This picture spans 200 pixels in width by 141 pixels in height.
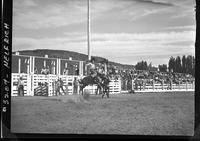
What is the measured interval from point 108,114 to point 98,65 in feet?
2.39

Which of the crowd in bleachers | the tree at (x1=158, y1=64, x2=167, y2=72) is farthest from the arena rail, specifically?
the tree at (x1=158, y1=64, x2=167, y2=72)

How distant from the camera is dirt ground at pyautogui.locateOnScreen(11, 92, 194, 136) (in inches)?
192

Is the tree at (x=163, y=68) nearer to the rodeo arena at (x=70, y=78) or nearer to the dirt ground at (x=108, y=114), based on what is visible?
the rodeo arena at (x=70, y=78)

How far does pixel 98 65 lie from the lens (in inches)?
200

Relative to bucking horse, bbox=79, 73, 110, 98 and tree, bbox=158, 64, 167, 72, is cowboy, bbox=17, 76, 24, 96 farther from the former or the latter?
tree, bbox=158, 64, 167, 72

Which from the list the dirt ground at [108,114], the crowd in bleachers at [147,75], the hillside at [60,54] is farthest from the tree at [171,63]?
the hillside at [60,54]

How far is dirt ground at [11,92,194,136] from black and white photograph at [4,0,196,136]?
1 cm

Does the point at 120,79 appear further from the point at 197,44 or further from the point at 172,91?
the point at 197,44

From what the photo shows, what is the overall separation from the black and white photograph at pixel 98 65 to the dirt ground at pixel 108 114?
0.05 ft

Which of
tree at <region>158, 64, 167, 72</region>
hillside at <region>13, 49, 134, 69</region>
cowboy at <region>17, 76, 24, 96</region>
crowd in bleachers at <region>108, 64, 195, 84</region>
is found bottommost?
cowboy at <region>17, 76, 24, 96</region>

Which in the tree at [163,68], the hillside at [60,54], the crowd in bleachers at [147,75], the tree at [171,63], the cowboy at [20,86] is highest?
the hillside at [60,54]

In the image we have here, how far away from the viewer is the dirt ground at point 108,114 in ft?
16.0

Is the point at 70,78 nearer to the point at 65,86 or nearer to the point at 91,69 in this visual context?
the point at 65,86

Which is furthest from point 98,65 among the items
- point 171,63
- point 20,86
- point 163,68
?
point 20,86
